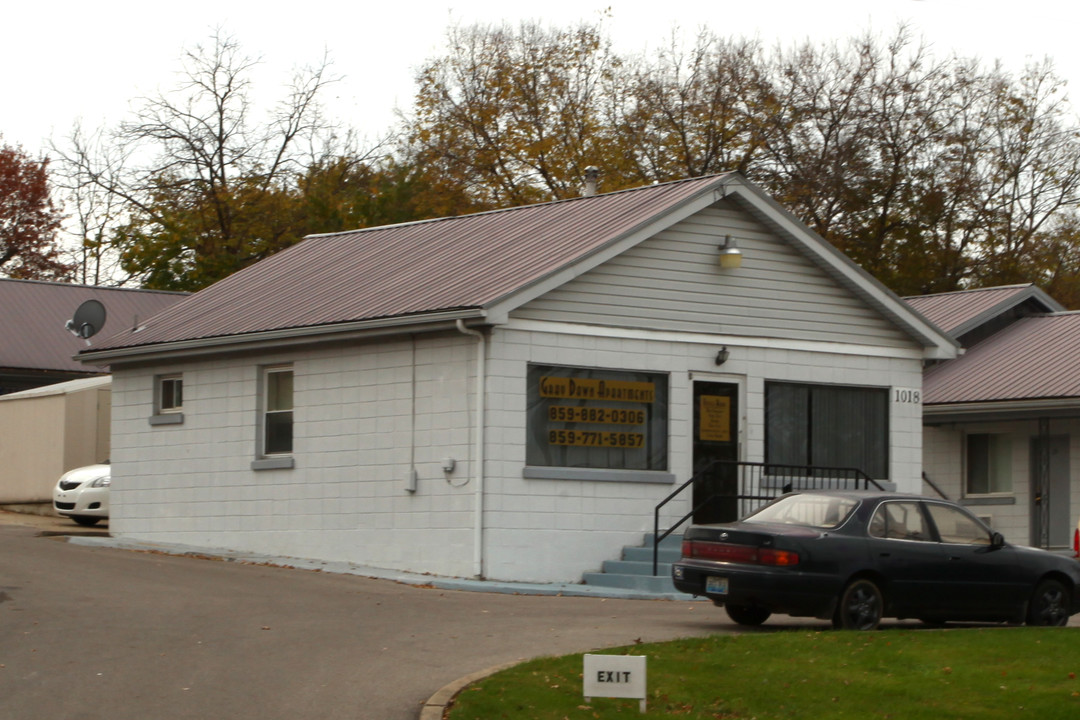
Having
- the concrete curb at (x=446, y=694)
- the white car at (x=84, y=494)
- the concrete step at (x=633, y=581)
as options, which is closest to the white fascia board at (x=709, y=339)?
the concrete step at (x=633, y=581)

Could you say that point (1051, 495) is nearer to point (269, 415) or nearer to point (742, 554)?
point (269, 415)

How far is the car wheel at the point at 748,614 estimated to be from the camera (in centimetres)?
1517

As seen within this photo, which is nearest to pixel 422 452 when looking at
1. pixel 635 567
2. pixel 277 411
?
pixel 635 567

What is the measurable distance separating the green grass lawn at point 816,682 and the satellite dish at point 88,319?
23375 mm

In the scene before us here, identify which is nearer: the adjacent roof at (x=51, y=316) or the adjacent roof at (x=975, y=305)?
the adjacent roof at (x=975, y=305)

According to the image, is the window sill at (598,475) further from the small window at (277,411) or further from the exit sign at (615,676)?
the exit sign at (615,676)

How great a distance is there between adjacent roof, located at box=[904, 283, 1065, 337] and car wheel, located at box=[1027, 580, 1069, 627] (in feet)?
48.6

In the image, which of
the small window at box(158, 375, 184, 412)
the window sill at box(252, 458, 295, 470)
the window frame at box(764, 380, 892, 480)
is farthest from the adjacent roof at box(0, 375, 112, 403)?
the window frame at box(764, 380, 892, 480)

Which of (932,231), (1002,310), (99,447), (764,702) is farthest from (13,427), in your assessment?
(932,231)

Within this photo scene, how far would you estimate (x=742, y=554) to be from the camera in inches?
566

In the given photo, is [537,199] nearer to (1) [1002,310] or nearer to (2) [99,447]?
(1) [1002,310]

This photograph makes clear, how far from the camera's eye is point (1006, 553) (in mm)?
15484

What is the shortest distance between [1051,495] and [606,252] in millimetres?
12609

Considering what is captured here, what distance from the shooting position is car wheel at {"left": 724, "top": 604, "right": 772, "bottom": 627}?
1517cm
